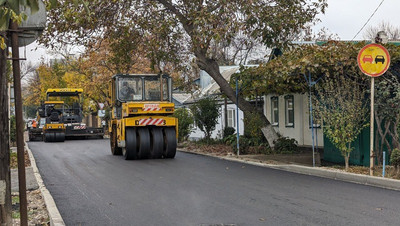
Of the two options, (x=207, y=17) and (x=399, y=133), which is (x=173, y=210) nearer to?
(x=399, y=133)

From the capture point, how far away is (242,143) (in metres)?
18.8

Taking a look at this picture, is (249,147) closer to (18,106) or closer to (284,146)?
(284,146)

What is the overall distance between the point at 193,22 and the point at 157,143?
14.8 ft

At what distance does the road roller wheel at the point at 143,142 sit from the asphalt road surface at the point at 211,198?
112 inches

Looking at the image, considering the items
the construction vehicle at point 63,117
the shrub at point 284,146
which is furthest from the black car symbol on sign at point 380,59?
the construction vehicle at point 63,117

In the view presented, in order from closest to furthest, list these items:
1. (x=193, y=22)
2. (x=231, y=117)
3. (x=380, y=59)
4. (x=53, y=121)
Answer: (x=380, y=59), (x=193, y=22), (x=231, y=117), (x=53, y=121)

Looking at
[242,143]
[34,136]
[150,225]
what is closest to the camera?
[150,225]

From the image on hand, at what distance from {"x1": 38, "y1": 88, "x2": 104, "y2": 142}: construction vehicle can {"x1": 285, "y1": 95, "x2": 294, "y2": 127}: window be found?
15.0 meters

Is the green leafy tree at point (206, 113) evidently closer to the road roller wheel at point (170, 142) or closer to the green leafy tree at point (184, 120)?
the green leafy tree at point (184, 120)

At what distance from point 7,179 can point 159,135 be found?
11.8 metres

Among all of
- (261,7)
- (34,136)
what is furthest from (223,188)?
(34,136)

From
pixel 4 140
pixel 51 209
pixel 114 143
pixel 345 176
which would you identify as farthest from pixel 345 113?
pixel 114 143

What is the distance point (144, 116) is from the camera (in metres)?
17.7

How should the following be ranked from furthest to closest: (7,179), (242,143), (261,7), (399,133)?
(242,143) → (261,7) → (399,133) → (7,179)
